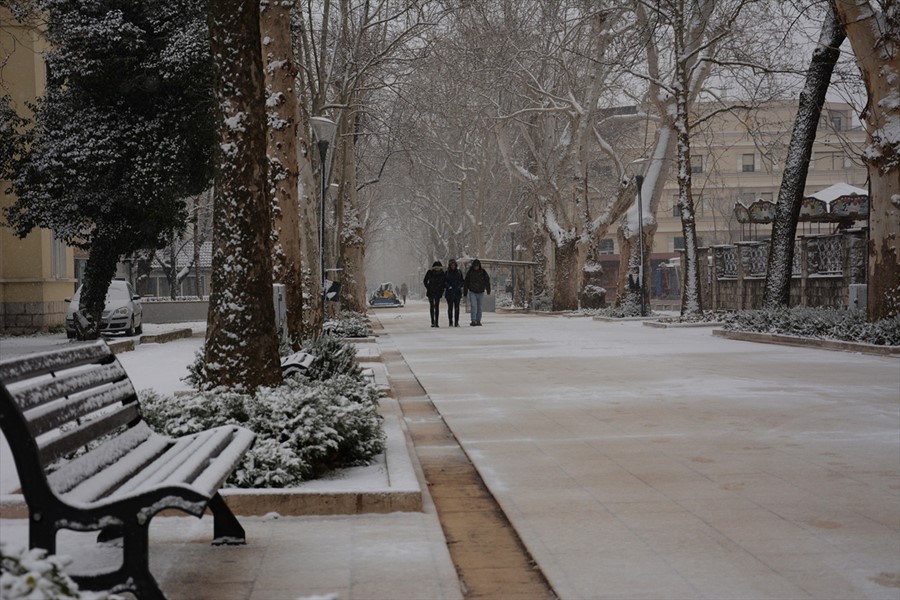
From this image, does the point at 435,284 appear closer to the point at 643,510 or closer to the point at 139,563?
the point at 643,510

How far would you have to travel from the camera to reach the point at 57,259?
102 ft

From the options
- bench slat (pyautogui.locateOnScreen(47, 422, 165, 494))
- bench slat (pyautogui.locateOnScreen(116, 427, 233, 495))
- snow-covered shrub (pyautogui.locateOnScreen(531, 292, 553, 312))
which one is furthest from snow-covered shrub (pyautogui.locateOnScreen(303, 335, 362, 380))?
snow-covered shrub (pyautogui.locateOnScreen(531, 292, 553, 312))

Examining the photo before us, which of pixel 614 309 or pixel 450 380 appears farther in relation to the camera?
pixel 614 309

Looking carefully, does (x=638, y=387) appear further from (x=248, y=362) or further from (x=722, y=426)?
(x=248, y=362)

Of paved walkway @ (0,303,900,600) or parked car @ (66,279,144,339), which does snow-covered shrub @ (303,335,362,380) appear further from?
parked car @ (66,279,144,339)

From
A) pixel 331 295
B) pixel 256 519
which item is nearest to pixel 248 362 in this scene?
pixel 256 519

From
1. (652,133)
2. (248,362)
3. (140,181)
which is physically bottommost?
(248,362)

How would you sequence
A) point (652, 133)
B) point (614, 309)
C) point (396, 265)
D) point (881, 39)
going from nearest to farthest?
point (881, 39), point (614, 309), point (652, 133), point (396, 265)

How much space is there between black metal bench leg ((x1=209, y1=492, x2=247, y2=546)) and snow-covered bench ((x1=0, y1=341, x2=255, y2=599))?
1.06ft

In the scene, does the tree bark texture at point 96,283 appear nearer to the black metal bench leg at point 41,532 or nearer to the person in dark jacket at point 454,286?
the person in dark jacket at point 454,286

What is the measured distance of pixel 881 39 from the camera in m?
18.5

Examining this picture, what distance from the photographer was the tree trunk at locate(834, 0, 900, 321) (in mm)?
18688

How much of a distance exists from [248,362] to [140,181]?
18.4 metres

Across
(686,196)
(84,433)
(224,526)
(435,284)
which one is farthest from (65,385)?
(435,284)
